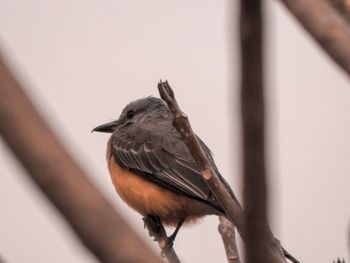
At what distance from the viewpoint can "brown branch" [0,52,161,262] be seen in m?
1.36

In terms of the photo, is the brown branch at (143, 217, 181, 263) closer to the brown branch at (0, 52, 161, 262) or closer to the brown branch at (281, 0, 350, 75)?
the brown branch at (281, 0, 350, 75)

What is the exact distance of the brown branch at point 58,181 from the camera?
4.48ft

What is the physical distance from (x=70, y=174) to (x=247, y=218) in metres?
0.37

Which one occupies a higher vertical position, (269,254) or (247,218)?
(247,218)

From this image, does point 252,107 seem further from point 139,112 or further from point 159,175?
point 139,112

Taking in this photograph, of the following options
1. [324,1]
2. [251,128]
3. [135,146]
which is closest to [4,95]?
[251,128]

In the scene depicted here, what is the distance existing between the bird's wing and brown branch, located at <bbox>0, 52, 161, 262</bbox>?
528cm

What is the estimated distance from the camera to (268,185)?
1397 mm

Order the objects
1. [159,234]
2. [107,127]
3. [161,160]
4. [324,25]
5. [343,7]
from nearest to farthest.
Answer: [324,25]
[343,7]
[159,234]
[161,160]
[107,127]

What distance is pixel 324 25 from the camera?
2570mm

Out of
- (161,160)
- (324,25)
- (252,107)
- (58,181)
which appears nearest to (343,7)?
(324,25)

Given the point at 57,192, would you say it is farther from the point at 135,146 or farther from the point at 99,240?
the point at 135,146

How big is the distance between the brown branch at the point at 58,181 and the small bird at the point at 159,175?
5.29 metres

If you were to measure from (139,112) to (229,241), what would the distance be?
184 inches
